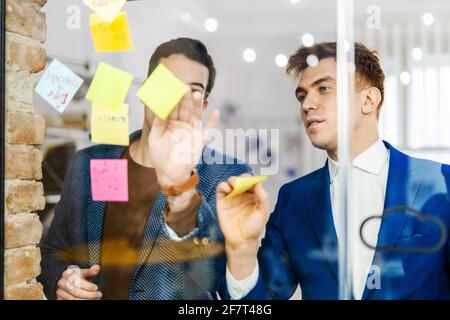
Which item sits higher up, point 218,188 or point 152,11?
point 152,11

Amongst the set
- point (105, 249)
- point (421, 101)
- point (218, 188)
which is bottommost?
point (105, 249)

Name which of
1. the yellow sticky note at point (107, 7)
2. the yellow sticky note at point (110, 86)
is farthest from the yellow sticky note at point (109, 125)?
the yellow sticky note at point (107, 7)

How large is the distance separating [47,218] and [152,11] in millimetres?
917

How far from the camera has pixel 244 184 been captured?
230cm

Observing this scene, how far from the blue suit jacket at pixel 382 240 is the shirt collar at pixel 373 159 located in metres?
0.03

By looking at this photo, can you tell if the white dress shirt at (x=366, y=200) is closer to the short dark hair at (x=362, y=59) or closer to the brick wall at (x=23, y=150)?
the short dark hair at (x=362, y=59)

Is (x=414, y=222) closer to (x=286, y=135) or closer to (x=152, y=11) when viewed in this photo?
(x=286, y=135)

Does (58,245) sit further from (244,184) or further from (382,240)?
(382,240)

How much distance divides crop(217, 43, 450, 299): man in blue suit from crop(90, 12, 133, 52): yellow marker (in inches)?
25.9

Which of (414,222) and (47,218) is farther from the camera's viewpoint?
(47,218)

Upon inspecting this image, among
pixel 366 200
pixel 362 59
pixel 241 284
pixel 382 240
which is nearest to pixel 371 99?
pixel 362 59

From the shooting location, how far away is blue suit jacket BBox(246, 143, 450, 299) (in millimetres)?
2154

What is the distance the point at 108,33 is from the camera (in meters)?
2.41

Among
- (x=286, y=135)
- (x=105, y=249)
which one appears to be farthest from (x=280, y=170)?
(x=105, y=249)
